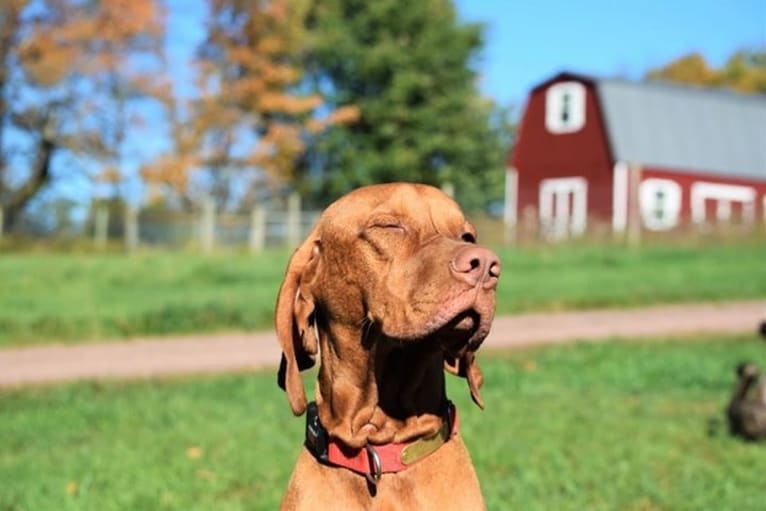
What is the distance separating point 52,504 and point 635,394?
17.6 ft

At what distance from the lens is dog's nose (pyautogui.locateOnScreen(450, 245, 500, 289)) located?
2.79 m

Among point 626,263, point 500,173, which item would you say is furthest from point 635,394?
point 500,173

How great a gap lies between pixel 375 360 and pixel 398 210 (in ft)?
1.50

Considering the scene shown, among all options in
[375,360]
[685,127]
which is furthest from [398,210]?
[685,127]

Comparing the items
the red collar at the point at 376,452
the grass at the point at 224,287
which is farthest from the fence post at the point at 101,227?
the red collar at the point at 376,452

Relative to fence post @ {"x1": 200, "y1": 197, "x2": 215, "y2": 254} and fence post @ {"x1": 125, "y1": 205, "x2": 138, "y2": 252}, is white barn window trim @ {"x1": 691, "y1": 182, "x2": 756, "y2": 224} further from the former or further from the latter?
fence post @ {"x1": 125, "y1": 205, "x2": 138, "y2": 252}

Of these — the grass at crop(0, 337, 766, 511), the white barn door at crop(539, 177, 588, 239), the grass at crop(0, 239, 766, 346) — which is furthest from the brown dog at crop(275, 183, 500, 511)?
the white barn door at crop(539, 177, 588, 239)

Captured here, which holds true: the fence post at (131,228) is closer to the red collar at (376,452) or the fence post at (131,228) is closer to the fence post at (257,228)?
the fence post at (257,228)

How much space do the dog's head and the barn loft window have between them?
3450 centimetres

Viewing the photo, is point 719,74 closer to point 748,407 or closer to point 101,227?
point 101,227

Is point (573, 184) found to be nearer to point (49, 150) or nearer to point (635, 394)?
point (49, 150)

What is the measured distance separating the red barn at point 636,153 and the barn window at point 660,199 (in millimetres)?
34

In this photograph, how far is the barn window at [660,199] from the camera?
36469mm

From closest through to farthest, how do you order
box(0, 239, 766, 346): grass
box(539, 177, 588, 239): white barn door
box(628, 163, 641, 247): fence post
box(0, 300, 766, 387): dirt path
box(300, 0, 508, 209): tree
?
box(0, 300, 766, 387): dirt path, box(0, 239, 766, 346): grass, box(628, 163, 641, 247): fence post, box(539, 177, 588, 239): white barn door, box(300, 0, 508, 209): tree
